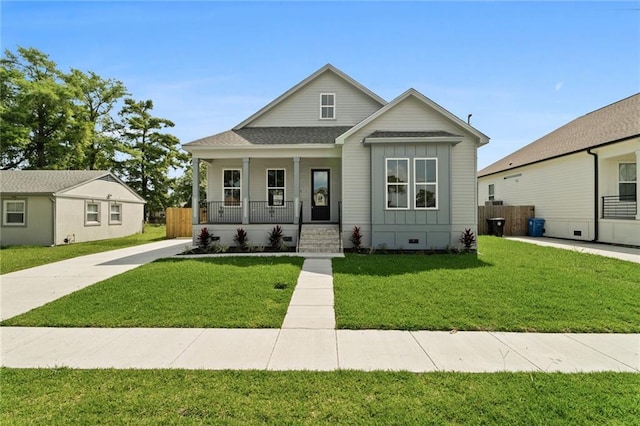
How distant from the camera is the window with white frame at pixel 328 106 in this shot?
14.5 meters

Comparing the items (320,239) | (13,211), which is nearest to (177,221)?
(13,211)

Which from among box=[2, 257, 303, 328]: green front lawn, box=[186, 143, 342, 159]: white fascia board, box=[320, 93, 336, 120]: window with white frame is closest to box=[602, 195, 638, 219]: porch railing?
box=[186, 143, 342, 159]: white fascia board

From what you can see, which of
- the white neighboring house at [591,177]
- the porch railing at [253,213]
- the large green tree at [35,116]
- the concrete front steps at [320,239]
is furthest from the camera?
the large green tree at [35,116]

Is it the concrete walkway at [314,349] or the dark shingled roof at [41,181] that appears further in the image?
the dark shingled roof at [41,181]

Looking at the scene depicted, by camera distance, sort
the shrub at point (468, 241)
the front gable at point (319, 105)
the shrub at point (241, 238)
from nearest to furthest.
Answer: the shrub at point (468, 241) < the shrub at point (241, 238) < the front gable at point (319, 105)

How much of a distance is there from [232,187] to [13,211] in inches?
470

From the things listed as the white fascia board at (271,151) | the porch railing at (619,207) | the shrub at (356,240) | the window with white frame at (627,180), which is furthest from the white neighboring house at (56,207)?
the window with white frame at (627,180)

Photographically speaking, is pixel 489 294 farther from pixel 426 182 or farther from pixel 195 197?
pixel 195 197

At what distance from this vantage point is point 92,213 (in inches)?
679

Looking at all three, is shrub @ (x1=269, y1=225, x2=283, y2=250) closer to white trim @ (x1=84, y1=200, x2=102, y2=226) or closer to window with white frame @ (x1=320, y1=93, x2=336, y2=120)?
window with white frame @ (x1=320, y1=93, x2=336, y2=120)

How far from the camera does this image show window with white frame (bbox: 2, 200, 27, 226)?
1499 cm

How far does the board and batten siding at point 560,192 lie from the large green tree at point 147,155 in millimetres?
31040

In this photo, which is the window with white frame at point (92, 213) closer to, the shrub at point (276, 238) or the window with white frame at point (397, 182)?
the shrub at point (276, 238)

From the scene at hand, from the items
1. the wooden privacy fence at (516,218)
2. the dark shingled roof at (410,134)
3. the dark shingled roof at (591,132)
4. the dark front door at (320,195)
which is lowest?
the wooden privacy fence at (516,218)
